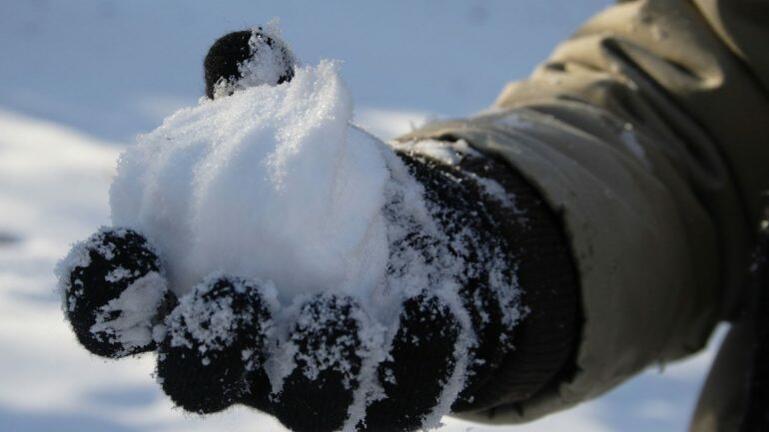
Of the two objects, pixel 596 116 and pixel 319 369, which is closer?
pixel 319 369

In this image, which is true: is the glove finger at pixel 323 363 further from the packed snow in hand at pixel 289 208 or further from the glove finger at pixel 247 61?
the glove finger at pixel 247 61

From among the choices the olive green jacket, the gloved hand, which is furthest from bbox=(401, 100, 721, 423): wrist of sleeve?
the gloved hand

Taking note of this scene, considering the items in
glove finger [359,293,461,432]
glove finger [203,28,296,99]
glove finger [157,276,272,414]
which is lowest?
glove finger [359,293,461,432]

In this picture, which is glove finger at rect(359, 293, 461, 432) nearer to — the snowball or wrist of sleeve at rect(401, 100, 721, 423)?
the snowball

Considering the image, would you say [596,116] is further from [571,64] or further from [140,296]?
[140,296]

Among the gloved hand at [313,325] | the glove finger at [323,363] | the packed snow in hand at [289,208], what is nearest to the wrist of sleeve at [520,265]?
the gloved hand at [313,325]

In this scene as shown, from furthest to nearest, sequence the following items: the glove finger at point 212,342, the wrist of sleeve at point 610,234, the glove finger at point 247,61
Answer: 1. the wrist of sleeve at point 610,234
2. the glove finger at point 247,61
3. the glove finger at point 212,342

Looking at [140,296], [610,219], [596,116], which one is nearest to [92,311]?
[140,296]
